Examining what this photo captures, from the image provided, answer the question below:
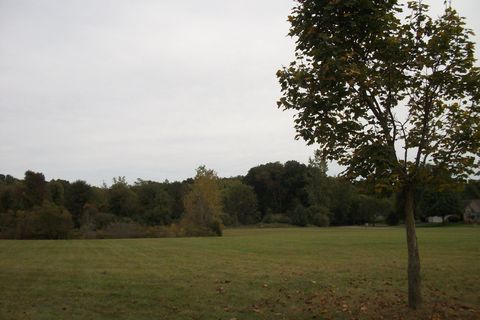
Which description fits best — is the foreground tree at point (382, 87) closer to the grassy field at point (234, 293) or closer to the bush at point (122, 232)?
the grassy field at point (234, 293)

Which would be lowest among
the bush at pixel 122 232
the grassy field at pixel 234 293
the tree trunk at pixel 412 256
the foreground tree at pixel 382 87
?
the bush at pixel 122 232

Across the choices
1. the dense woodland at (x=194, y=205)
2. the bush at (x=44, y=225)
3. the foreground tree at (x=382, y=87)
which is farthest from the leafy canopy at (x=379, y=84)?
the bush at (x=44, y=225)

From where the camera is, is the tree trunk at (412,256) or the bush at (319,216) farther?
the bush at (319,216)

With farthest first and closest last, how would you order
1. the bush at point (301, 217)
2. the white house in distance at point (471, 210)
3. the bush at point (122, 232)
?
the bush at point (301, 217)
the white house in distance at point (471, 210)
the bush at point (122, 232)

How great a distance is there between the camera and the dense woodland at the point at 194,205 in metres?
67.7

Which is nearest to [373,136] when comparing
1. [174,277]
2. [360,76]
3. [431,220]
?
[360,76]

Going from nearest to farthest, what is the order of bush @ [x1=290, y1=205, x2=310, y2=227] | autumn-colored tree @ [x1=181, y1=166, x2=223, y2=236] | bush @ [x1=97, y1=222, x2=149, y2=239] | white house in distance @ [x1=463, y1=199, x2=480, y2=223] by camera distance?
bush @ [x1=97, y1=222, x2=149, y2=239], autumn-colored tree @ [x1=181, y1=166, x2=223, y2=236], white house in distance @ [x1=463, y1=199, x2=480, y2=223], bush @ [x1=290, y1=205, x2=310, y2=227]

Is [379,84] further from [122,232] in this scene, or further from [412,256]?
[122,232]

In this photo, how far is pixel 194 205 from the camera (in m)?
75.2

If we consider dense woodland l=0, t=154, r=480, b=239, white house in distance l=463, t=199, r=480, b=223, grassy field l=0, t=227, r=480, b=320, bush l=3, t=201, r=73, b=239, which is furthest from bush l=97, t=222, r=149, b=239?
white house in distance l=463, t=199, r=480, b=223

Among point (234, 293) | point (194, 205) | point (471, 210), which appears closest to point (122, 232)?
point (194, 205)

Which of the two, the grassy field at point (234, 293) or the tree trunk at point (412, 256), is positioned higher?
the tree trunk at point (412, 256)

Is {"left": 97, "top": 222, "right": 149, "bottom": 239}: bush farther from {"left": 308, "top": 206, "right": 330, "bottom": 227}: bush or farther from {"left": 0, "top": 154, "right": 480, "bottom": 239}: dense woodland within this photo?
{"left": 308, "top": 206, "right": 330, "bottom": 227}: bush

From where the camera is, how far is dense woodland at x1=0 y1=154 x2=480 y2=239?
67688 mm
